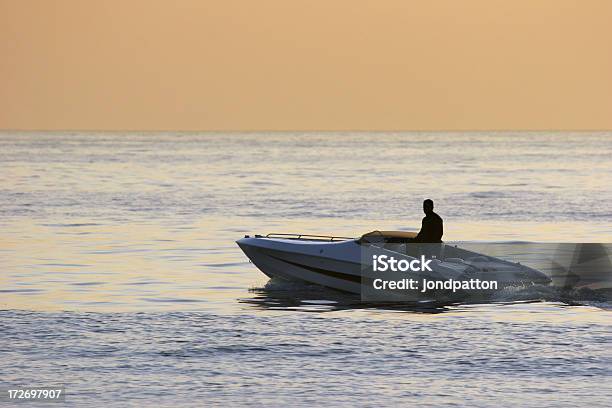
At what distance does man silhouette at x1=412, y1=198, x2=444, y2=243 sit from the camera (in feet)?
94.7

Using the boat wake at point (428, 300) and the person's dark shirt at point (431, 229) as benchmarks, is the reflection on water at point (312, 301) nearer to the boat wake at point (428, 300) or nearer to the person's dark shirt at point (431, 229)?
the boat wake at point (428, 300)

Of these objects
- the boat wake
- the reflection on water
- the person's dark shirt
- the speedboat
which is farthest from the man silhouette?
the reflection on water

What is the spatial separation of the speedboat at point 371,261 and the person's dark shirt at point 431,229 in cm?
15

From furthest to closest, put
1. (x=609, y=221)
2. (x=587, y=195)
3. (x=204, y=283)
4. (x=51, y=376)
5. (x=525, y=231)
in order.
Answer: (x=587, y=195), (x=609, y=221), (x=525, y=231), (x=204, y=283), (x=51, y=376)

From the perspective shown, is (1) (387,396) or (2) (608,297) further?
(2) (608,297)

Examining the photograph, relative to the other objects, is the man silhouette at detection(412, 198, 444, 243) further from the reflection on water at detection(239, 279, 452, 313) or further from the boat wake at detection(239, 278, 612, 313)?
the reflection on water at detection(239, 279, 452, 313)

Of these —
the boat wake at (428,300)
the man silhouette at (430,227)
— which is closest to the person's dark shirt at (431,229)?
the man silhouette at (430,227)

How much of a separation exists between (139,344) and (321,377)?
4.07 meters

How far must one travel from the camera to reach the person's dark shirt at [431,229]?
28844 millimetres

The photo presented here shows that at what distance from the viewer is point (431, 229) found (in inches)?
1140

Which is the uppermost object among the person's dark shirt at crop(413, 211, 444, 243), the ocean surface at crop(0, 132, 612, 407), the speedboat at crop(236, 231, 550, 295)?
the person's dark shirt at crop(413, 211, 444, 243)

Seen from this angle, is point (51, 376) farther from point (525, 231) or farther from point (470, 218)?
point (470, 218)

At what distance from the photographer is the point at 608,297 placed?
94.1ft

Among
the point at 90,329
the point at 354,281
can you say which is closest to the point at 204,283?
the point at 354,281
